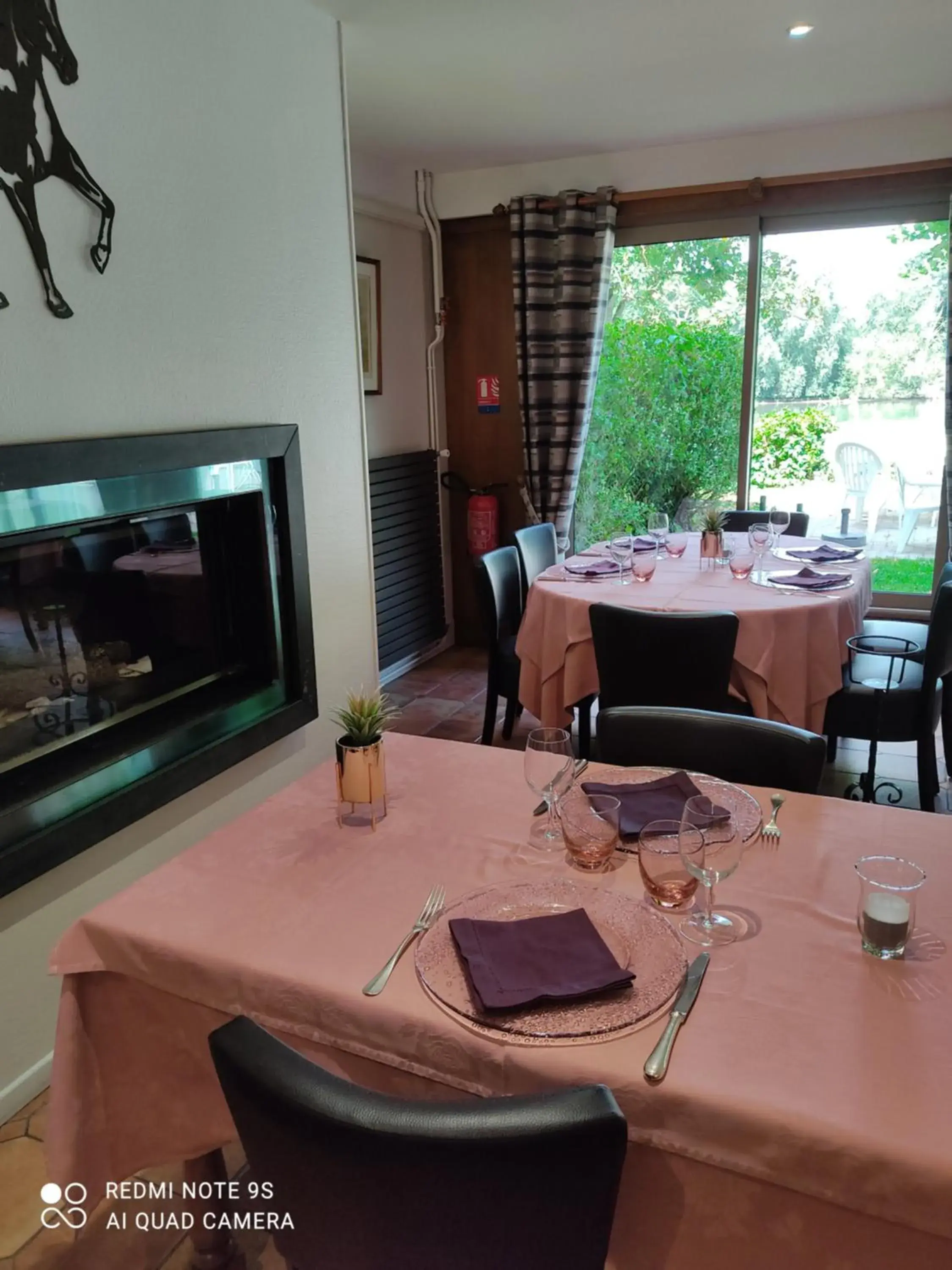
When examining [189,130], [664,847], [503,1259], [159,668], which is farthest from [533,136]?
[503,1259]

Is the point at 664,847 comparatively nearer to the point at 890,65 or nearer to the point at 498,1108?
the point at 498,1108

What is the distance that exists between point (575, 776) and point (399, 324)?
3.50 metres

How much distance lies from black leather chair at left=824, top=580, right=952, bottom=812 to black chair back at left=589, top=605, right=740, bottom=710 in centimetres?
55

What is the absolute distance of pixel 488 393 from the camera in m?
4.86

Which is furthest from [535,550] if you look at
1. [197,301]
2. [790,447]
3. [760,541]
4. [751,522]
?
[197,301]

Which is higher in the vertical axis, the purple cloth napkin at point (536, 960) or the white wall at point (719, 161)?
the white wall at point (719, 161)

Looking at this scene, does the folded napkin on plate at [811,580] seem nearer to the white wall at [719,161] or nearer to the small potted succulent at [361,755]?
the small potted succulent at [361,755]

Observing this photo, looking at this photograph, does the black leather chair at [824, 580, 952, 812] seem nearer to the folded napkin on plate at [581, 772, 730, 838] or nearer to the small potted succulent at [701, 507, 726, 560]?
the small potted succulent at [701, 507, 726, 560]

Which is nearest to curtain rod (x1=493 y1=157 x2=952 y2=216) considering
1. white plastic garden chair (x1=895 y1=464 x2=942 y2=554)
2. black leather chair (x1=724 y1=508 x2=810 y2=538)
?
white plastic garden chair (x1=895 y1=464 x2=942 y2=554)

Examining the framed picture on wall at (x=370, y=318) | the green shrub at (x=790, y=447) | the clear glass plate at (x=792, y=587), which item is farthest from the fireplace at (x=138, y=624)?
the green shrub at (x=790, y=447)

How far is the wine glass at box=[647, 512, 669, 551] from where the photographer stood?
3662mm

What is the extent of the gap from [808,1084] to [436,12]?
2968mm

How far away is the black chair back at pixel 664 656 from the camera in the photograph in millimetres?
2404

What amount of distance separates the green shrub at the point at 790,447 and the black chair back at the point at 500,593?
179 centimetres
